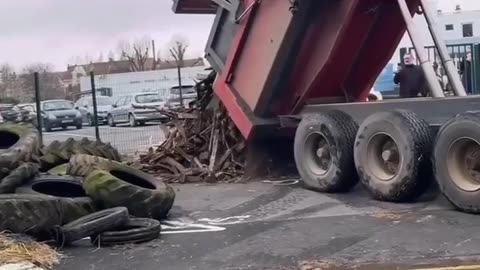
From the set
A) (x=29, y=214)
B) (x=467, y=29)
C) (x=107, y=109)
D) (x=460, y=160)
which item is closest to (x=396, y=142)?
(x=460, y=160)

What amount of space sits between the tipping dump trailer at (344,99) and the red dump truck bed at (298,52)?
0.01m

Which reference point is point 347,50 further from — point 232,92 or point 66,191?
point 66,191

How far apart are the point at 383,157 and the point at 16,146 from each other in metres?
4.41

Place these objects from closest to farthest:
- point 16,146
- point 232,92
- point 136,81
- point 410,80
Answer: point 16,146, point 232,92, point 410,80, point 136,81

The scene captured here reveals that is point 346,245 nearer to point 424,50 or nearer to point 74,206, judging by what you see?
point 74,206

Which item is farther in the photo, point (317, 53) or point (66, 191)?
point (317, 53)

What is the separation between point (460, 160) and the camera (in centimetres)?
757

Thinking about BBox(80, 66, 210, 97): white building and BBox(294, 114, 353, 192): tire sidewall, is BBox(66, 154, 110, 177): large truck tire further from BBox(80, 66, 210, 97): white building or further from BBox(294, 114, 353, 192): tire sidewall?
BBox(80, 66, 210, 97): white building

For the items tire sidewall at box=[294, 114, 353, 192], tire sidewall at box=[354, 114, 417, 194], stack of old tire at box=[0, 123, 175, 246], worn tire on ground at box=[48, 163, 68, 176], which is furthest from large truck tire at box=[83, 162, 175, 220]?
tire sidewall at box=[354, 114, 417, 194]

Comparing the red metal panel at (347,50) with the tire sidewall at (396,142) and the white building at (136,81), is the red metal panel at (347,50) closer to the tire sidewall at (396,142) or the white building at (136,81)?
the tire sidewall at (396,142)

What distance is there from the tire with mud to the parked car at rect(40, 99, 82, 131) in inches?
785

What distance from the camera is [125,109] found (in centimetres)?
2969

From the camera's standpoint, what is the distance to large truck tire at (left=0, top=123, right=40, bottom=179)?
8.29m

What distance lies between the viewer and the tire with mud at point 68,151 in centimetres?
978
